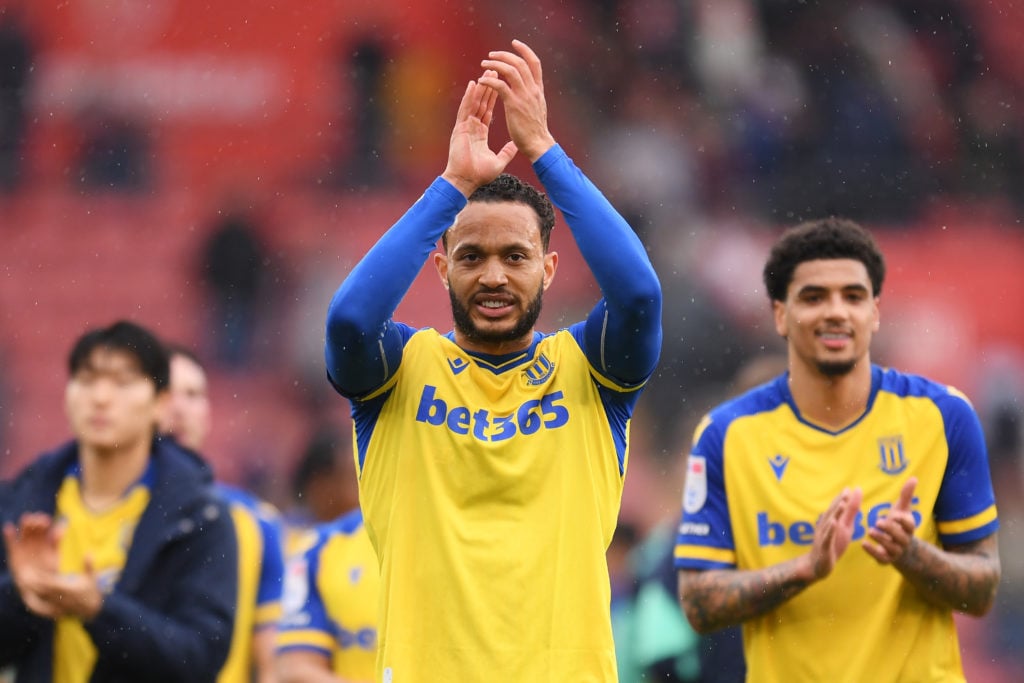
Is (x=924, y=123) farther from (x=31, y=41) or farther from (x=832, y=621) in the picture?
(x=832, y=621)

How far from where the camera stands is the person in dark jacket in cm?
545

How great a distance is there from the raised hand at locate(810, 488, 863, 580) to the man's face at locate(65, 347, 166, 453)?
2.62 meters

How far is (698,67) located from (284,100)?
494 centimetres

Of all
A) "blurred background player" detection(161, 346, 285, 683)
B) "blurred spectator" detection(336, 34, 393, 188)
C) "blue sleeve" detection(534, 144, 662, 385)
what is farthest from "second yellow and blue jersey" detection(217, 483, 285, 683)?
"blurred spectator" detection(336, 34, 393, 188)

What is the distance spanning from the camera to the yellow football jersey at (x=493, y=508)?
4.19 m

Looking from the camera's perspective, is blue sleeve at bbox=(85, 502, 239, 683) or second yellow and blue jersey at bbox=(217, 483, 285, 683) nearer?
blue sleeve at bbox=(85, 502, 239, 683)

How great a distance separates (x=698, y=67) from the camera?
1745 centimetres

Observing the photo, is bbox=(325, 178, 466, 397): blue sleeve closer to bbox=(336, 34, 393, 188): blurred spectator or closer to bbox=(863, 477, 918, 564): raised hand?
bbox=(863, 477, 918, 564): raised hand

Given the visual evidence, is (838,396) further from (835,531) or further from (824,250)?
(835,531)

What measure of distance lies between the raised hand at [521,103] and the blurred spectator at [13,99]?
15.2 metres

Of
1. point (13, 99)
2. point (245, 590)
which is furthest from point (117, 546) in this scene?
point (13, 99)

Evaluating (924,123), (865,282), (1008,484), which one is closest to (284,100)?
(924,123)

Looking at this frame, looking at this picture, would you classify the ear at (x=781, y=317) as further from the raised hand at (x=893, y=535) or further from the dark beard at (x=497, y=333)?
the dark beard at (x=497, y=333)

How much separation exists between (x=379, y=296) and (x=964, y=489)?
220 centimetres
